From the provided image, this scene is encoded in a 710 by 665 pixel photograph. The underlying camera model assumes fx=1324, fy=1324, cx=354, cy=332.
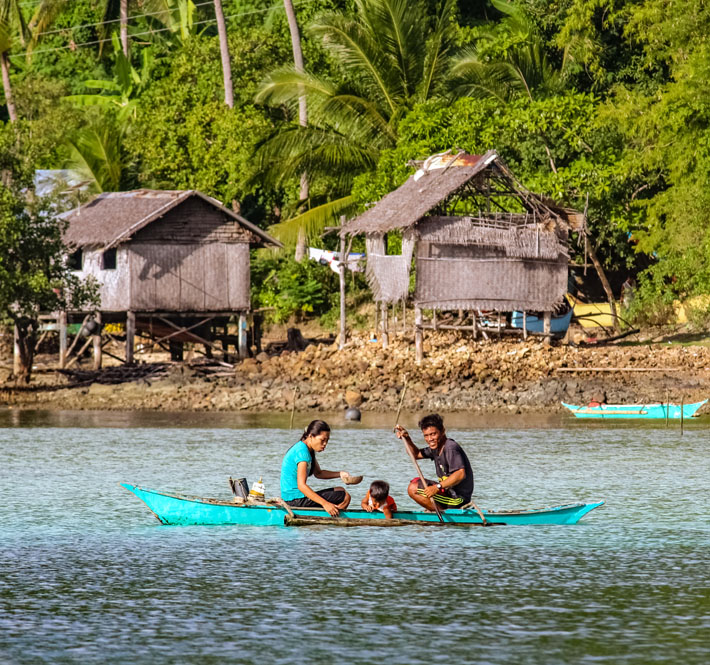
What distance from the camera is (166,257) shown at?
3888cm

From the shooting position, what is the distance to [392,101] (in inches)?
1634

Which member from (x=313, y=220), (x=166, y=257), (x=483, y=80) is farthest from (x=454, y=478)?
(x=483, y=80)

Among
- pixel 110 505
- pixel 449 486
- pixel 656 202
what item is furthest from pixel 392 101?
pixel 449 486

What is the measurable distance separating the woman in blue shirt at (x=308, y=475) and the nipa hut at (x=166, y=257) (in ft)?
76.4

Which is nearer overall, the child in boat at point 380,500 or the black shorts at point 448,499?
the child in boat at point 380,500

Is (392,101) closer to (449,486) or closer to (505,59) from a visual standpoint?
(505,59)

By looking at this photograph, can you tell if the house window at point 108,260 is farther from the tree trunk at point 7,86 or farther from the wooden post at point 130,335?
the tree trunk at point 7,86

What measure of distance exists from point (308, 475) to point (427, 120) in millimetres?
24392

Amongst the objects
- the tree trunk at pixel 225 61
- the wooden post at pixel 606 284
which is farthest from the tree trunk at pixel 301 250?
the wooden post at pixel 606 284

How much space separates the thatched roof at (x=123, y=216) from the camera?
125 feet

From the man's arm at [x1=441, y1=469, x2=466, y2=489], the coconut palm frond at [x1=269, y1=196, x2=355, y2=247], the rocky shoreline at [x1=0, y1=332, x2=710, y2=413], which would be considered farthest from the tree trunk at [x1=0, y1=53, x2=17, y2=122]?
the man's arm at [x1=441, y1=469, x2=466, y2=489]

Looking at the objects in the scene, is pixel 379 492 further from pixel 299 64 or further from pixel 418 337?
pixel 299 64

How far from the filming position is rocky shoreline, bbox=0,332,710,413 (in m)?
32.8

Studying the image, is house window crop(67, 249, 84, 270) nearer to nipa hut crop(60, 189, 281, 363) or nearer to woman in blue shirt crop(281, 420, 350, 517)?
nipa hut crop(60, 189, 281, 363)
